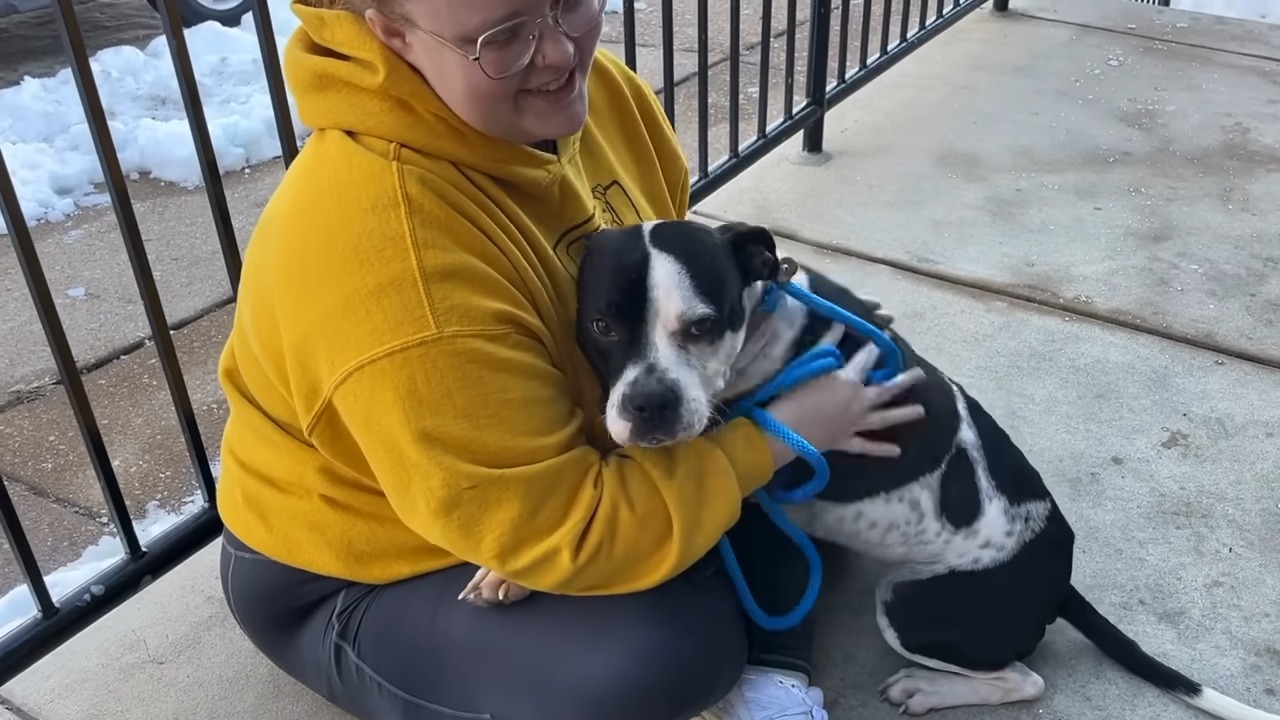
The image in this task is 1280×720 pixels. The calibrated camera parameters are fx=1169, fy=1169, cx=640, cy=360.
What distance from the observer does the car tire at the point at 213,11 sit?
6.16 meters

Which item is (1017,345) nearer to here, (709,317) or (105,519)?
(709,317)

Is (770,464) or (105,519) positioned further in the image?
(105,519)

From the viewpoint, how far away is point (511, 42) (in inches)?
63.8

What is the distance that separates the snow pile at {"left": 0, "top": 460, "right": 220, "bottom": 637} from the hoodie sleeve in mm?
1002

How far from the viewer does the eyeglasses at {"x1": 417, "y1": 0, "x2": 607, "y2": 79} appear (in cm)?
160

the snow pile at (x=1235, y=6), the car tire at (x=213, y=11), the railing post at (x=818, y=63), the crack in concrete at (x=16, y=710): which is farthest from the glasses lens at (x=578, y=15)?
the snow pile at (x=1235, y=6)

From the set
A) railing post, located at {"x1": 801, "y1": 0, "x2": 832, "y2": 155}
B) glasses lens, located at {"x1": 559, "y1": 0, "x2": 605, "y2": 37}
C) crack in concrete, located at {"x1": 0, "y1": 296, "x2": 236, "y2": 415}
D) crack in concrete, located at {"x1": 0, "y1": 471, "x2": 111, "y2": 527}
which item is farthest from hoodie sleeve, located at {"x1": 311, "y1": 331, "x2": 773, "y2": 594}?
railing post, located at {"x1": 801, "y1": 0, "x2": 832, "y2": 155}

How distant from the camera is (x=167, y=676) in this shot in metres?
2.27

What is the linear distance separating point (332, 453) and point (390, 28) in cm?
62

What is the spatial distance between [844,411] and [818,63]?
2.61 m

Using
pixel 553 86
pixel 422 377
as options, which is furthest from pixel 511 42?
pixel 422 377

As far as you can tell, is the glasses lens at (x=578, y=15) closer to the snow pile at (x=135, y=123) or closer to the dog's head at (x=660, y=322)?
the dog's head at (x=660, y=322)

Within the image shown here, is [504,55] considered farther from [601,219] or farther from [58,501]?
[58,501]

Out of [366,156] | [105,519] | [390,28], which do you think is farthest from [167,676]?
[390,28]
